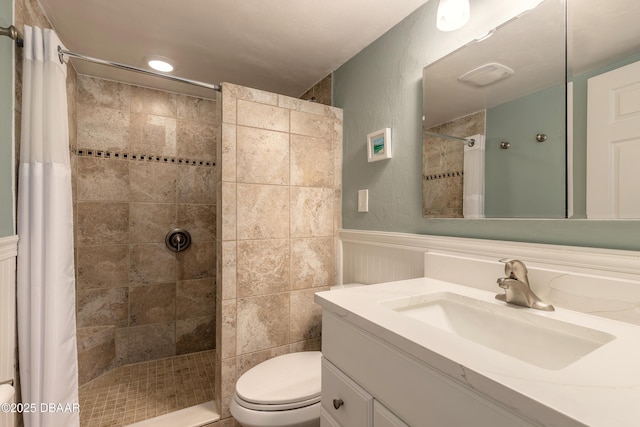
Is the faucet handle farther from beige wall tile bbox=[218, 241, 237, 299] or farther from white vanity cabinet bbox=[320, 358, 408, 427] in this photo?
beige wall tile bbox=[218, 241, 237, 299]

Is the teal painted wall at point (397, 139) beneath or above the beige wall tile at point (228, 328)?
above

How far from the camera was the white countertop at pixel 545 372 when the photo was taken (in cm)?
39

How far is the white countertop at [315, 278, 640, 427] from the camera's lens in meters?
0.39

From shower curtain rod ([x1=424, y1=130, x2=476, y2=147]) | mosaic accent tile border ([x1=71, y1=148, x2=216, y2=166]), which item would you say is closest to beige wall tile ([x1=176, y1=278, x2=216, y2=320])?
mosaic accent tile border ([x1=71, y1=148, x2=216, y2=166])

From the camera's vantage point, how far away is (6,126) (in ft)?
3.53

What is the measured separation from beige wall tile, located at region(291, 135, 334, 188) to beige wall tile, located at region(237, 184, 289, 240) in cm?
14

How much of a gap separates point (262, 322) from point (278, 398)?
0.49 meters

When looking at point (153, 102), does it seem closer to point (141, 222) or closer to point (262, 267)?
point (141, 222)

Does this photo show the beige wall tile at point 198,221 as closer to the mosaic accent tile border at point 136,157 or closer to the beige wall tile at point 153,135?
the mosaic accent tile border at point 136,157

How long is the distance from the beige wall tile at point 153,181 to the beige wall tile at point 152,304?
717 millimetres

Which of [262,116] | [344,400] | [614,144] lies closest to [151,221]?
[262,116]

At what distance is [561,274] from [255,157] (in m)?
1.41

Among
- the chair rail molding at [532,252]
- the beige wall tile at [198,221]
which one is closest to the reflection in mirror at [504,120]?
the chair rail molding at [532,252]

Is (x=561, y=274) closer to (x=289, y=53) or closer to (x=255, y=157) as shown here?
(x=255, y=157)
